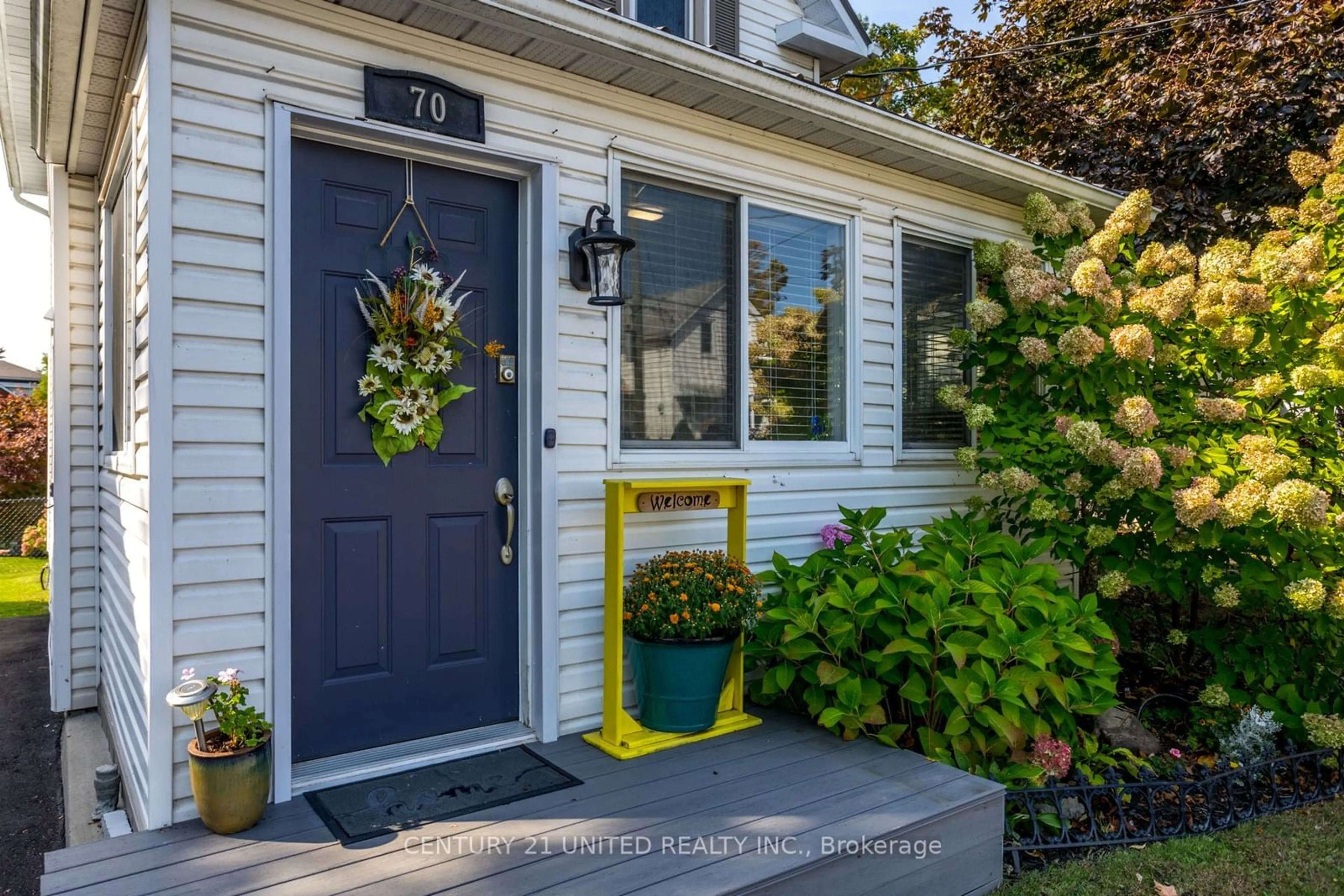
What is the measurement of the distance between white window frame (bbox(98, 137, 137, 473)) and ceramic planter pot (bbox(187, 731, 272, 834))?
1128 mm

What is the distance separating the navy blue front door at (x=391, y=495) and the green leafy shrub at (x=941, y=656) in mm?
1141

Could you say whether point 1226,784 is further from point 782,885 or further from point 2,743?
point 2,743

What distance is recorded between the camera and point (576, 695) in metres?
3.21

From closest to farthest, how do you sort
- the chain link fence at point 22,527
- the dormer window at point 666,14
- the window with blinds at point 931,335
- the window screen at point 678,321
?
the window screen at point 678,321
the window with blinds at point 931,335
the dormer window at point 666,14
the chain link fence at point 22,527

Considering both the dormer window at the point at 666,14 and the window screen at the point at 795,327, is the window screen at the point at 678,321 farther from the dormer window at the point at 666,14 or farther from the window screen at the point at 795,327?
the dormer window at the point at 666,14

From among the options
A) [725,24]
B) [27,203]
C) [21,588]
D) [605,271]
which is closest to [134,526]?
[605,271]

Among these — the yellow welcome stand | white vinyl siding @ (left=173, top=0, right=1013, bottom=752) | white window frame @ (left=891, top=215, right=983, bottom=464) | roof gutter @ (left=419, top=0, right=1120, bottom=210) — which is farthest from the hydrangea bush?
the yellow welcome stand

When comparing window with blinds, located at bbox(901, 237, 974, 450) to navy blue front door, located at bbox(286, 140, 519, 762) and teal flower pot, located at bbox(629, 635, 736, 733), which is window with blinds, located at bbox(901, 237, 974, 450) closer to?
teal flower pot, located at bbox(629, 635, 736, 733)

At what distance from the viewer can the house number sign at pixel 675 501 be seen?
10.4 feet

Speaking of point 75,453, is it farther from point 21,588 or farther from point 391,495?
point 21,588

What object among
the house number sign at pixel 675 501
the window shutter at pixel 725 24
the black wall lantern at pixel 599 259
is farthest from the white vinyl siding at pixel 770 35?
the house number sign at pixel 675 501

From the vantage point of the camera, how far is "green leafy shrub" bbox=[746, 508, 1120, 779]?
3041mm

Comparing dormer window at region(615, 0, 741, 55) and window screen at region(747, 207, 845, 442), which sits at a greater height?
dormer window at region(615, 0, 741, 55)

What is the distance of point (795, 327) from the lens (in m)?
4.09
